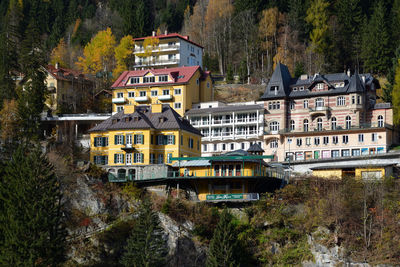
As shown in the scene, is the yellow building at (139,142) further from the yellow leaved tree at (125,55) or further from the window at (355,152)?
the yellow leaved tree at (125,55)

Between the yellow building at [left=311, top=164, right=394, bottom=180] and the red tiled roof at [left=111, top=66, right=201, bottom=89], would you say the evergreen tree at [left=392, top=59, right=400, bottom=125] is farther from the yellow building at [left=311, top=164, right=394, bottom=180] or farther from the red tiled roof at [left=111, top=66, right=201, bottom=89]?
the red tiled roof at [left=111, top=66, right=201, bottom=89]

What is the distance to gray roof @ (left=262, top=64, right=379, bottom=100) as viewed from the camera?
9231 cm

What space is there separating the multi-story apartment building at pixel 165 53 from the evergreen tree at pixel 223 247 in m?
59.3

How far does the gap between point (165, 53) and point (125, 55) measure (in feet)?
22.0

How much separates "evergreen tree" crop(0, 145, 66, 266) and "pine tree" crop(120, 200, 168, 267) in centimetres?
563

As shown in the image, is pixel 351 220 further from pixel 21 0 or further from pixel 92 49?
pixel 21 0

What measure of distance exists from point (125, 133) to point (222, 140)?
19.6 metres

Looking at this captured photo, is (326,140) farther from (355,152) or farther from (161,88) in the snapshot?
(161,88)

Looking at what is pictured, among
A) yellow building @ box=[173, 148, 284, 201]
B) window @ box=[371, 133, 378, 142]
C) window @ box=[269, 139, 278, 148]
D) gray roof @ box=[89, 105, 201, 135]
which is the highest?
Answer: gray roof @ box=[89, 105, 201, 135]

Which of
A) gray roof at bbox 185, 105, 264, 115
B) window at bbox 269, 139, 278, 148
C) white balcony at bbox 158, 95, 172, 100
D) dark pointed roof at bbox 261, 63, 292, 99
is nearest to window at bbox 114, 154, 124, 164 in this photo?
gray roof at bbox 185, 105, 264, 115

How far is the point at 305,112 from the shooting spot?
9419 centimetres

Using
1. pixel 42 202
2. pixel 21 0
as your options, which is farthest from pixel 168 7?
pixel 42 202

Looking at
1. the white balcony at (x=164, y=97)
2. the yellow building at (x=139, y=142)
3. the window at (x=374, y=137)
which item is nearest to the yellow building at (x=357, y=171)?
the window at (x=374, y=137)

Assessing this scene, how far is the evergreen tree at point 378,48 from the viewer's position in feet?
364
